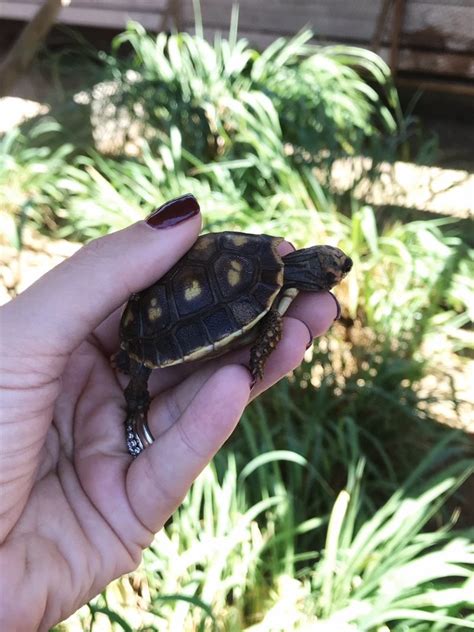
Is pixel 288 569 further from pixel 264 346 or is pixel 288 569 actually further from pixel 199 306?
pixel 199 306

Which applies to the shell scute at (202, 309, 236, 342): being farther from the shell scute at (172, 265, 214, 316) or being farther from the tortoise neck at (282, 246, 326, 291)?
the tortoise neck at (282, 246, 326, 291)

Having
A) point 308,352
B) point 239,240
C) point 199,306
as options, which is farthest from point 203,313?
point 308,352

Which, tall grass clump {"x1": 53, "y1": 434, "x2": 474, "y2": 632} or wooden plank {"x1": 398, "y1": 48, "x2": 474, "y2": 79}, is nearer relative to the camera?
tall grass clump {"x1": 53, "y1": 434, "x2": 474, "y2": 632}

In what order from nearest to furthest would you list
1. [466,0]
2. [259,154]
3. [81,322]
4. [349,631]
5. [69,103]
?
[81,322] < [349,631] < [259,154] < [69,103] < [466,0]

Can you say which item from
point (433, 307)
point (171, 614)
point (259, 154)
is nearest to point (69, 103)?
point (259, 154)

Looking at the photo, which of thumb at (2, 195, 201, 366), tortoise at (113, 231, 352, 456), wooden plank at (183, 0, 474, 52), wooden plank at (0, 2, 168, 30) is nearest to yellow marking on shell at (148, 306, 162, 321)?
tortoise at (113, 231, 352, 456)

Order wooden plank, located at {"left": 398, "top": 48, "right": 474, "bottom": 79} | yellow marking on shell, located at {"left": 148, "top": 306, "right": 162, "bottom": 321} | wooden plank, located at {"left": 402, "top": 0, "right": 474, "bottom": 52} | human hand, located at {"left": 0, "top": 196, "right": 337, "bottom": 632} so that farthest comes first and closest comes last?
wooden plank, located at {"left": 398, "top": 48, "right": 474, "bottom": 79} < wooden plank, located at {"left": 402, "top": 0, "right": 474, "bottom": 52} < yellow marking on shell, located at {"left": 148, "top": 306, "right": 162, "bottom": 321} < human hand, located at {"left": 0, "top": 196, "right": 337, "bottom": 632}

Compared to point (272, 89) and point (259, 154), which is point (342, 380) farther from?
point (272, 89)

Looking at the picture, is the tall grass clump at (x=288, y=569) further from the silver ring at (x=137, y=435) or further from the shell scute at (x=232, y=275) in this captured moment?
the shell scute at (x=232, y=275)
